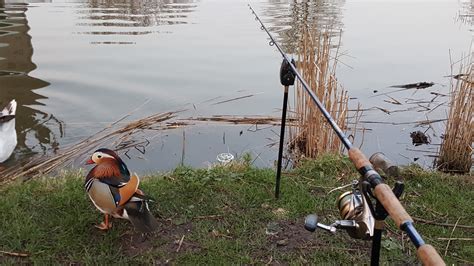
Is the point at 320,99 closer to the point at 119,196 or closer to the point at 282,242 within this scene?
the point at 282,242

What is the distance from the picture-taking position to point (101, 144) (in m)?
5.79

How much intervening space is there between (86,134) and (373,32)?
8.85 meters

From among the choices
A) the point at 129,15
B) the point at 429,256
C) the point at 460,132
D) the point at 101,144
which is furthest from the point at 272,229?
the point at 129,15

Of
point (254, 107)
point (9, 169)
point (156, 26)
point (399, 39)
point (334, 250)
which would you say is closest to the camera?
point (334, 250)

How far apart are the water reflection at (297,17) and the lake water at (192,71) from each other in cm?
8

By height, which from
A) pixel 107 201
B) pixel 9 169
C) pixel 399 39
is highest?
pixel 399 39

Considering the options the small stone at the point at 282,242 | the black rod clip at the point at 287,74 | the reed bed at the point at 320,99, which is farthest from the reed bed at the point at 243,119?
the small stone at the point at 282,242

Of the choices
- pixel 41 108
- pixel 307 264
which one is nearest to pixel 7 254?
pixel 307 264

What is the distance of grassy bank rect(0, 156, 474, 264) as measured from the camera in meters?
3.06

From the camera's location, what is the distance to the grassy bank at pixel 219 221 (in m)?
3.06

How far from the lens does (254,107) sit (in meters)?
7.45

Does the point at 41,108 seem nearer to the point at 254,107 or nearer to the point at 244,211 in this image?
the point at 254,107

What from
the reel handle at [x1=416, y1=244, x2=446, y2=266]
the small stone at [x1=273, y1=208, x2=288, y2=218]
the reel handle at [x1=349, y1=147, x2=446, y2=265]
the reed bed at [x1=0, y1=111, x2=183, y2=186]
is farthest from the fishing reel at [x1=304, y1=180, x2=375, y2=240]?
the reed bed at [x1=0, y1=111, x2=183, y2=186]

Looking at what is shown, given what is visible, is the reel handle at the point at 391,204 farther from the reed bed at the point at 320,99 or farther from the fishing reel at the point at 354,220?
the reed bed at the point at 320,99
